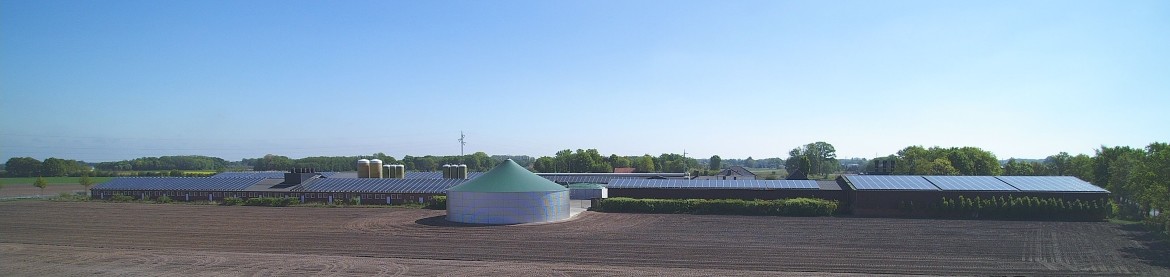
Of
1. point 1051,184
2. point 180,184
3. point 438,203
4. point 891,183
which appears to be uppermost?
point 180,184

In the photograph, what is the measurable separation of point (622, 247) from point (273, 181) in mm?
48346

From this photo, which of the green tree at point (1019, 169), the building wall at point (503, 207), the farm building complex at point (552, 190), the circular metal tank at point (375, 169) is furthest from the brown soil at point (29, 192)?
the green tree at point (1019, 169)

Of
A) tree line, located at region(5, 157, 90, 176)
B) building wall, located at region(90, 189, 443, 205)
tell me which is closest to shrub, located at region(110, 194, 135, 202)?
building wall, located at region(90, 189, 443, 205)

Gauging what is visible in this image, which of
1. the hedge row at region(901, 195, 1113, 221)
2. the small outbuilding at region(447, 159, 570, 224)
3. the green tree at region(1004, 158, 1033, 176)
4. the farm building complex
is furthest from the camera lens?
the green tree at region(1004, 158, 1033, 176)

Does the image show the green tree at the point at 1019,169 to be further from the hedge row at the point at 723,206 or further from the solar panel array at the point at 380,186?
the solar panel array at the point at 380,186

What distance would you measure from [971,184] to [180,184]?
229 ft

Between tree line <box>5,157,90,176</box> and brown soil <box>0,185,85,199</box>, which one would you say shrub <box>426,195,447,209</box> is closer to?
brown soil <box>0,185,85,199</box>

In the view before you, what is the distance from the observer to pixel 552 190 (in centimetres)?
3988

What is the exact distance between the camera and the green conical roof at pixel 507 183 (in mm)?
39250

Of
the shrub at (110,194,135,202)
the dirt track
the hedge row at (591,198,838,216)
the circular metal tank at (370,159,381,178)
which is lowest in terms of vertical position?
the dirt track

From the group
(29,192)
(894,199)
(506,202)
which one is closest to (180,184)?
(29,192)

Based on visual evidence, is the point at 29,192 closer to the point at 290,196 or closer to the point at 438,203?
the point at 290,196

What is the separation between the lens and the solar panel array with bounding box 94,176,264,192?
61.2m

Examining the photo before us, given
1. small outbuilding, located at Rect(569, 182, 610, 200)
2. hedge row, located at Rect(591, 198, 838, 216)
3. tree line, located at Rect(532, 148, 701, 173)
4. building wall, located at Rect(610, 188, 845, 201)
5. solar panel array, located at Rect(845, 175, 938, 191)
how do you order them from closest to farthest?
hedge row, located at Rect(591, 198, 838, 216)
solar panel array, located at Rect(845, 175, 938, 191)
building wall, located at Rect(610, 188, 845, 201)
small outbuilding, located at Rect(569, 182, 610, 200)
tree line, located at Rect(532, 148, 701, 173)
